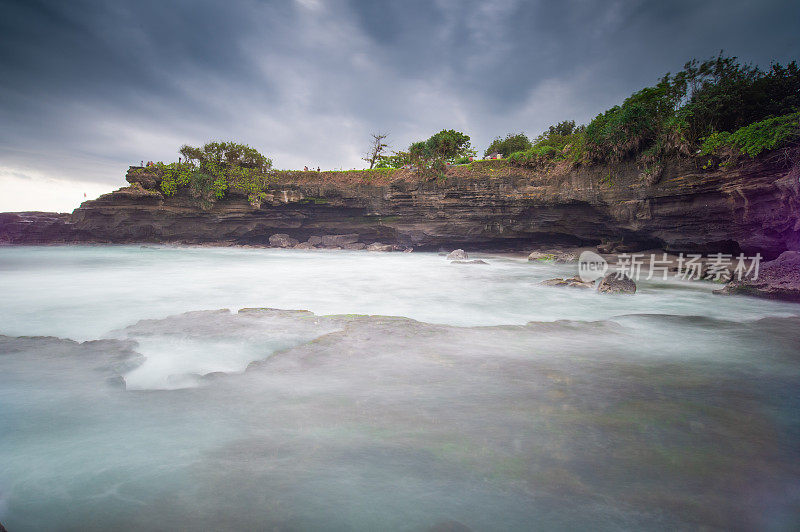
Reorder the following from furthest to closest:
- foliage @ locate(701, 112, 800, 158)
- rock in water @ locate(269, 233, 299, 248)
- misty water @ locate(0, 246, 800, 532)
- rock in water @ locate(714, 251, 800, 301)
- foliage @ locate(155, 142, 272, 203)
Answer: rock in water @ locate(269, 233, 299, 248)
foliage @ locate(155, 142, 272, 203)
foliage @ locate(701, 112, 800, 158)
rock in water @ locate(714, 251, 800, 301)
misty water @ locate(0, 246, 800, 532)

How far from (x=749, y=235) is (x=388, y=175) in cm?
1617

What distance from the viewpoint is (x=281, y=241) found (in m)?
26.3

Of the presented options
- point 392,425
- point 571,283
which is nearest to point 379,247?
point 571,283

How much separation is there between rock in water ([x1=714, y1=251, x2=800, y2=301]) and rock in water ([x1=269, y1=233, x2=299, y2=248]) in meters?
23.9

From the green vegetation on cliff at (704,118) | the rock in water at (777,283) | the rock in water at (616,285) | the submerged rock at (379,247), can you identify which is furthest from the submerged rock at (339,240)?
the rock in water at (777,283)

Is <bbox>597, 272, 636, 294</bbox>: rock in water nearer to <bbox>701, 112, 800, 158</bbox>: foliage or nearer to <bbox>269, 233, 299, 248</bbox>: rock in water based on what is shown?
<bbox>701, 112, 800, 158</bbox>: foliage

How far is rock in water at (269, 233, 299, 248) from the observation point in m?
26.2

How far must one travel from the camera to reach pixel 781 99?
10.1 m

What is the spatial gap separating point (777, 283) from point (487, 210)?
1316 centimetres

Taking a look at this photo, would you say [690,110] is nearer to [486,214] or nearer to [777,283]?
[777,283]

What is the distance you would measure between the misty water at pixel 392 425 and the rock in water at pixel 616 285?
111 inches

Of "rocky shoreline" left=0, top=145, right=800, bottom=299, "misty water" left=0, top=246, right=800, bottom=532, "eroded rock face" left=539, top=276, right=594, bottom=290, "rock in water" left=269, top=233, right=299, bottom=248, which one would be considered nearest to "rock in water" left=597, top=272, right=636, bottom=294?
"eroded rock face" left=539, top=276, right=594, bottom=290

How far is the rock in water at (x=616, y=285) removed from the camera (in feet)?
24.6

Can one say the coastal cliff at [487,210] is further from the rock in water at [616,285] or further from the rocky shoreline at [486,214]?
the rock in water at [616,285]
